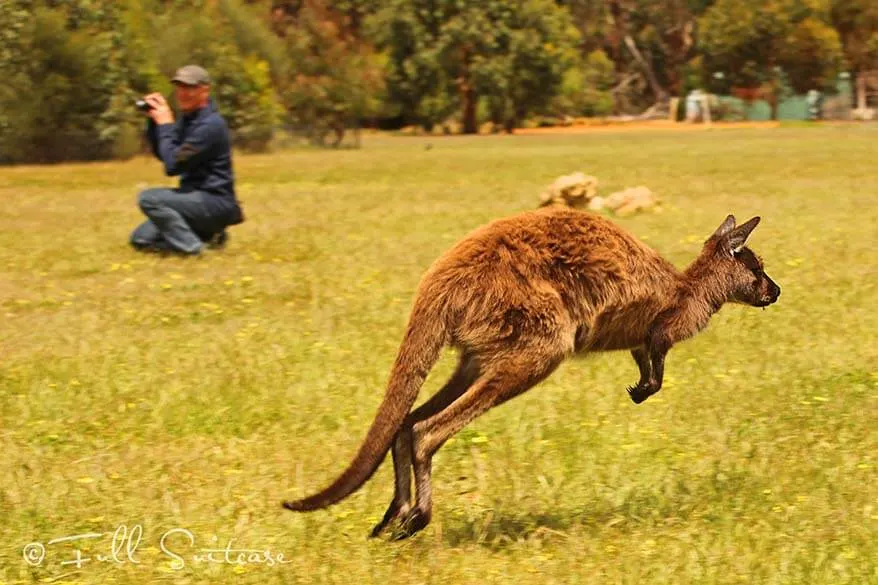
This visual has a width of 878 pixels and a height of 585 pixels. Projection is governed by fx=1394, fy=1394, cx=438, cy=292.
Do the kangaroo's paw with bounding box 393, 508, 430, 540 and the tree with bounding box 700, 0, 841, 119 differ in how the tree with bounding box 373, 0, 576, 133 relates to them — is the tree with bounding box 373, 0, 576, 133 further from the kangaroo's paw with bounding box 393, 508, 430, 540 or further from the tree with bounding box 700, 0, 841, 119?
the kangaroo's paw with bounding box 393, 508, 430, 540

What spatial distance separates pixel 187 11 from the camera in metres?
41.2

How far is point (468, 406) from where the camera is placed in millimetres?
5660

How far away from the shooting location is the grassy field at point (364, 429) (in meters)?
5.68

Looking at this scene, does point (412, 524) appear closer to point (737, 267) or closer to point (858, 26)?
point (737, 267)

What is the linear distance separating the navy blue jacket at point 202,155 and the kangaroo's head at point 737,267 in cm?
802

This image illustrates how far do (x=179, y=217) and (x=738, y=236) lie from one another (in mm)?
8803

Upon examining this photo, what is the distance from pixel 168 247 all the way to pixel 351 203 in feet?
23.9

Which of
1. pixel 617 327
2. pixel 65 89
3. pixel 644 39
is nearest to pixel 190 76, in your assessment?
pixel 617 327

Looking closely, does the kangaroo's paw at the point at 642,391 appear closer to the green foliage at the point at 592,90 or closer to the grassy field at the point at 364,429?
the grassy field at the point at 364,429

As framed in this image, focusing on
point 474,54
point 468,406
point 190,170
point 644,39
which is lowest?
point 644,39

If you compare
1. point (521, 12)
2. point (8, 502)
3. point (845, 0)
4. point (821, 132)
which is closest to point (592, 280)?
point (8, 502)

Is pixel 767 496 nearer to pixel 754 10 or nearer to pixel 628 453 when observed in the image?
pixel 628 453

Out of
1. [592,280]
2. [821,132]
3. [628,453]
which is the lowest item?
[821,132]

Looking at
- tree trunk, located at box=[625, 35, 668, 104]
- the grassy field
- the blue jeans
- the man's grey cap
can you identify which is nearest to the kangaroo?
the grassy field
